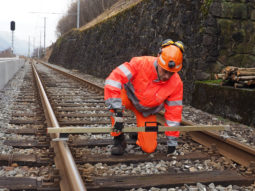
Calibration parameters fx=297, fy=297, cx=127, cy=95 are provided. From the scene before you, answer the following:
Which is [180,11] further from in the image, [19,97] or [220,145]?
[220,145]

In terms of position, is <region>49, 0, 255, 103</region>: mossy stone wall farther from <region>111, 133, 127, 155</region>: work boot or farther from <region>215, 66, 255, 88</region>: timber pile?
<region>111, 133, 127, 155</region>: work boot

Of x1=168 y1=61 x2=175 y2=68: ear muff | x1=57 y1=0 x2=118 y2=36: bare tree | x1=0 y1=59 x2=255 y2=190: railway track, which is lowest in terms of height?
x1=0 y1=59 x2=255 y2=190: railway track

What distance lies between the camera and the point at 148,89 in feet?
11.2

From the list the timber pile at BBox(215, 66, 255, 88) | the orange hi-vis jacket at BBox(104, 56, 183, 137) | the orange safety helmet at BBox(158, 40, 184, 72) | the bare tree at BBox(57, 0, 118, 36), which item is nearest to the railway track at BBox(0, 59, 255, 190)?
the orange hi-vis jacket at BBox(104, 56, 183, 137)

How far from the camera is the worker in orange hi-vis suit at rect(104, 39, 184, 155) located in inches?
124

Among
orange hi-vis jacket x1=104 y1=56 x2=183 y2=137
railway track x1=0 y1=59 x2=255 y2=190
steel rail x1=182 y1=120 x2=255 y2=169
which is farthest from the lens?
orange hi-vis jacket x1=104 y1=56 x2=183 y2=137

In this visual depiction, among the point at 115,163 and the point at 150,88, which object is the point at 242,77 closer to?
the point at 150,88

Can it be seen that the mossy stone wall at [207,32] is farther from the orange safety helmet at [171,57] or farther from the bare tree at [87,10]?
the bare tree at [87,10]

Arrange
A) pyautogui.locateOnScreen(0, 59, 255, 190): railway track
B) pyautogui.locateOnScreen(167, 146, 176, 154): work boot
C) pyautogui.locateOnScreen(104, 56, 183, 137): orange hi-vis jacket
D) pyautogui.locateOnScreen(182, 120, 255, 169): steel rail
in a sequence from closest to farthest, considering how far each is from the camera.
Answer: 1. pyautogui.locateOnScreen(0, 59, 255, 190): railway track
2. pyautogui.locateOnScreen(182, 120, 255, 169): steel rail
3. pyautogui.locateOnScreen(104, 56, 183, 137): orange hi-vis jacket
4. pyautogui.locateOnScreen(167, 146, 176, 154): work boot

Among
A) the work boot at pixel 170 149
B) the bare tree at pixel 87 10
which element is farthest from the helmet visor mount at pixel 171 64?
the bare tree at pixel 87 10

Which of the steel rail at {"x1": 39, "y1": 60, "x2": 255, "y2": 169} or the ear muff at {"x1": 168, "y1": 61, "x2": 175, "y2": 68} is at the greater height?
the ear muff at {"x1": 168, "y1": 61, "x2": 175, "y2": 68}

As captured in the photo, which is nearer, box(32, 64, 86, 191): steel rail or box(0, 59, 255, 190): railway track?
box(32, 64, 86, 191): steel rail

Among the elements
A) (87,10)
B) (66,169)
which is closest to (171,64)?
(66,169)

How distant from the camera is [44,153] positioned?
10.4 feet
